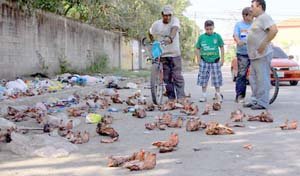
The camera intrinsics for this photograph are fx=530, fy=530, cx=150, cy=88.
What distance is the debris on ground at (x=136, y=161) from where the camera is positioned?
4406 mm

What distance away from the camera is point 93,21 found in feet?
82.6

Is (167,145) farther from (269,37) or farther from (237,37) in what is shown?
(237,37)

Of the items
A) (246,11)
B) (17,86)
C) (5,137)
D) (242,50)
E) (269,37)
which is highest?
(246,11)

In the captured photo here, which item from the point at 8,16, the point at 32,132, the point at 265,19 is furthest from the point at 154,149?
the point at 8,16

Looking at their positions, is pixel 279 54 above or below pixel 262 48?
below

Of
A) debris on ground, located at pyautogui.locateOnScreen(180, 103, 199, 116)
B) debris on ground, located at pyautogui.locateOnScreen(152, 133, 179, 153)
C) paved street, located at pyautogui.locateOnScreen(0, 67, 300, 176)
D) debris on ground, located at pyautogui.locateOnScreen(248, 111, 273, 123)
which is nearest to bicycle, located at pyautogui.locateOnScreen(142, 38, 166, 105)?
debris on ground, located at pyautogui.locateOnScreen(180, 103, 199, 116)

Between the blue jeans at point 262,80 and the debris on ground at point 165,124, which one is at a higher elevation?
the blue jeans at point 262,80

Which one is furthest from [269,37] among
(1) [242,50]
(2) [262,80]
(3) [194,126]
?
(3) [194,126]

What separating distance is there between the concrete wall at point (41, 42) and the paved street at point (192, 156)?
785cm

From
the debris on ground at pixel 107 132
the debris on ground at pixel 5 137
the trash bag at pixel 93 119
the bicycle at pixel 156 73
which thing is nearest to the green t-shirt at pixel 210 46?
the bicycle at pixel 156 73

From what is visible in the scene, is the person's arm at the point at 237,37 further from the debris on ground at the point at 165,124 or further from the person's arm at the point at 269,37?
the debris on ground at the point at 165,124

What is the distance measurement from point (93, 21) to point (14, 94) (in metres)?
15.3

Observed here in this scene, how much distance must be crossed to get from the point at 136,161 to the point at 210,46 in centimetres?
621

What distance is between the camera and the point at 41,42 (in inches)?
650
